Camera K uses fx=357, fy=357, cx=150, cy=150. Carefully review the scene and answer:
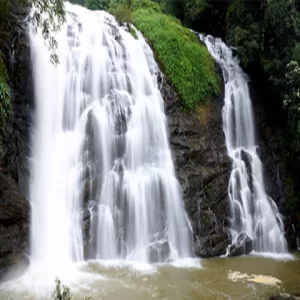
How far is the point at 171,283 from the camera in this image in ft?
24.1

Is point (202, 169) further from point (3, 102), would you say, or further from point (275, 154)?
point (3, 102)

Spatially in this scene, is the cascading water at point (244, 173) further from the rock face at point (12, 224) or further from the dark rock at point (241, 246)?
the rock face at point (12, 224)

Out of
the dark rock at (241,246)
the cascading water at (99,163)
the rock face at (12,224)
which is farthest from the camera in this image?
the dark rock at (241,246)

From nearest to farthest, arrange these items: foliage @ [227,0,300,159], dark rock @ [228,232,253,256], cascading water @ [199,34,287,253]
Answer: dark rock @ [228,232,253,256], cascading water @ [199,34,287,253], foliage @ [227,0,300,159]

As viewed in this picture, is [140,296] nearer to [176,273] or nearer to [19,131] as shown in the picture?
[176,273]

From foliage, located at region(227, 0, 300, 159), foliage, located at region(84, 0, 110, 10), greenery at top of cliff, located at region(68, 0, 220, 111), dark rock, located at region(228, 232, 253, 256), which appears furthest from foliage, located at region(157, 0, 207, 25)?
dark rock, located at region(228, 232, 253, 256)

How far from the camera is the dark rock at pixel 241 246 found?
990 cm

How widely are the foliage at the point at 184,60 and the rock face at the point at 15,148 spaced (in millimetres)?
4543

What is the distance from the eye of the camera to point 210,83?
1209cm

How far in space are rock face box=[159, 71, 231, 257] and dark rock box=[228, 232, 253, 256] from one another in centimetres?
22

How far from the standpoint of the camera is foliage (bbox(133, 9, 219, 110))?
456 inches

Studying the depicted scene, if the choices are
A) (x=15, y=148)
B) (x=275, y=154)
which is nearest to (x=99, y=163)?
(x=15, y=148)

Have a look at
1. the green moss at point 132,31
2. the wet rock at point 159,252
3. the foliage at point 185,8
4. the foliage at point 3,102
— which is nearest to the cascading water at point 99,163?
the wet rock at point 159,252

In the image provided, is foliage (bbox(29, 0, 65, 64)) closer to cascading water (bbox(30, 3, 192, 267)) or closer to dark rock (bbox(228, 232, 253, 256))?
cascading water (bbox(30, 3, 192, 267))
